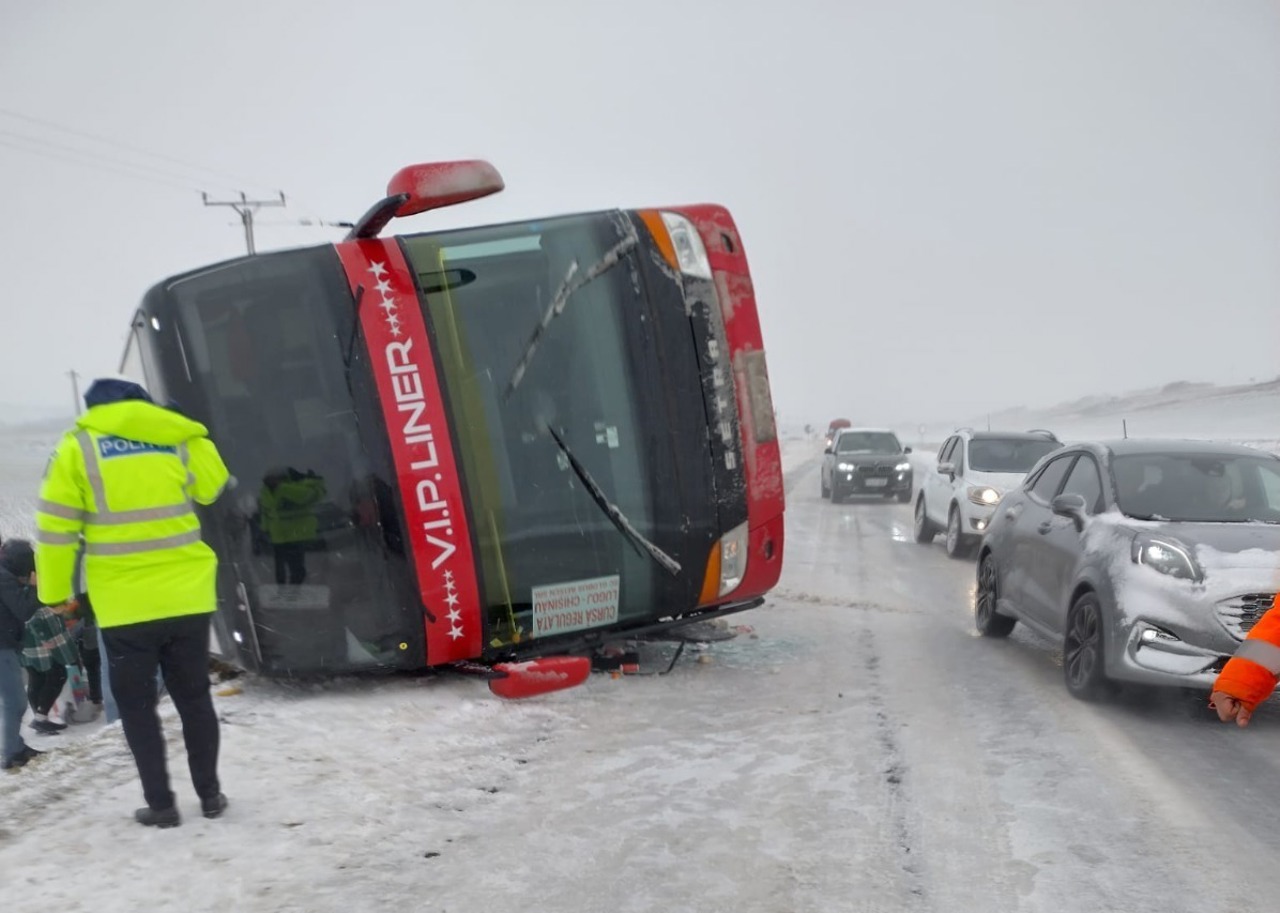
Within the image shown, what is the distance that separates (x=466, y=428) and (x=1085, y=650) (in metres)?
3.78

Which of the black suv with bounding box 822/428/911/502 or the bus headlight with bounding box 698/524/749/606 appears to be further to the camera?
the black suv with bounding box 822/428/911/502

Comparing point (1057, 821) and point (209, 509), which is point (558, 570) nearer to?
point (209, 509)

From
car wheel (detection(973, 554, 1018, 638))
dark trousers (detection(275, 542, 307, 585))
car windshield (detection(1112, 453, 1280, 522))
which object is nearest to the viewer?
dark trousers (detection(275, 542, 307, 585))

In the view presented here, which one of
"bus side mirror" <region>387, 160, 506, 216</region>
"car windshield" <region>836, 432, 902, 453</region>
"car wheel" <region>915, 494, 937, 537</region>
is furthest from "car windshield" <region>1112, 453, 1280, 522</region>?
"car windshield" <region>836, 432, 902, 453</region>

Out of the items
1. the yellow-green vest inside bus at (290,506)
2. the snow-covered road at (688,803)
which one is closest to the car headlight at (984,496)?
the snow-covered road at (688,803)

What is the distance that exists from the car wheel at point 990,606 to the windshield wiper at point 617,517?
304cm

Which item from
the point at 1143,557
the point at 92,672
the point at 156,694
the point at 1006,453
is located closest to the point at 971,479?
the point at 1006,453

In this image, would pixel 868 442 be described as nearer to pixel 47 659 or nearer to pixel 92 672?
pixel 92 672

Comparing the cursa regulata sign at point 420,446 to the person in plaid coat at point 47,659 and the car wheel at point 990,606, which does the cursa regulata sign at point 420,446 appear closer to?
the person in plaid coat at point 47,659

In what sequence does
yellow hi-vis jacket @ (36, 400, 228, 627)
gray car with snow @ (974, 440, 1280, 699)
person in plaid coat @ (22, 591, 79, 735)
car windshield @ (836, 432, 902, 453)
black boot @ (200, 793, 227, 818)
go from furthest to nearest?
car windshield @ (836, 432, 902, 453) → person in plaid coat @ (22, 591, 79, 735) → gray car with snow @ (974, 440, 1280, 699) → black boot @ (200, 793, 227, 818) → yellow hi-vis jacket @ (36, 400, 228, 627)

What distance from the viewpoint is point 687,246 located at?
6508 millimetres

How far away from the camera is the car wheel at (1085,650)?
238 inches

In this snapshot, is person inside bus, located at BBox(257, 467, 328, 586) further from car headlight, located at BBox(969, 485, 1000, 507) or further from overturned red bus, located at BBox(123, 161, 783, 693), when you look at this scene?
car headlight, located at BBox(969, 485, 1000, 507)

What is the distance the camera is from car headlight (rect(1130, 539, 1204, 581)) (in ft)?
18.8
